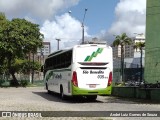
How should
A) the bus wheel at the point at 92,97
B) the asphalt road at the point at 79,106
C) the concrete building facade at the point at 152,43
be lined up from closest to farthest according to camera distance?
the asphalt road at the point at 79,106, the bus wheel at the point at 92,97, the concrete building facade at the point at 152,43

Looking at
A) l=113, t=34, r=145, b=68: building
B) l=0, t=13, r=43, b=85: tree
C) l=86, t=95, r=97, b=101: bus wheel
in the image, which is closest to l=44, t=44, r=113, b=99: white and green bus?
→ l=86, t=95, r=97, b=101: bus wheel

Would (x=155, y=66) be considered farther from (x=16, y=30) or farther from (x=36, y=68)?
(x=36, y=68)

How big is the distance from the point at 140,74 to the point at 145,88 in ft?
9.75

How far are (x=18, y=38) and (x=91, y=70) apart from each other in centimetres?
3176

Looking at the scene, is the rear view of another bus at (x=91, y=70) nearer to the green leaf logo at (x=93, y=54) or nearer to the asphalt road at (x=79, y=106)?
the green leaf logo at (x=93, y=54)

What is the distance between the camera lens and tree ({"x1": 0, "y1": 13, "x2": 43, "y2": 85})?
182 ft

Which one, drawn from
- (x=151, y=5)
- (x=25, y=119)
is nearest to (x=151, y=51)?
(x=151, y=5)

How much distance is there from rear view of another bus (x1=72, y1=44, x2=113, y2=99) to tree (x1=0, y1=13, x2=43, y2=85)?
3133 centimetres

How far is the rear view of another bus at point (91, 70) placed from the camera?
2489 cm

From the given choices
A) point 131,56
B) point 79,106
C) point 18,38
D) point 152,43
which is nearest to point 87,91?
point 79,106

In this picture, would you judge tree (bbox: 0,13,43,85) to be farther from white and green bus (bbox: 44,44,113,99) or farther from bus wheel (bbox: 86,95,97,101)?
white and green bus (bbox: 44,44,113,99)

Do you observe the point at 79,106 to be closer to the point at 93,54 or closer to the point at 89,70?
the point at 89,70

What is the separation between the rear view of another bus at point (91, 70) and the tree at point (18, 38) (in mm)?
31334

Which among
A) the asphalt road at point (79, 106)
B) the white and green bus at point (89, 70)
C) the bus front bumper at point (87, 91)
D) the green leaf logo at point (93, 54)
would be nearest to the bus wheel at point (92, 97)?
the asphalt road at point (79, 106)
